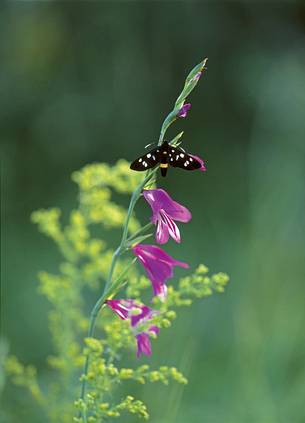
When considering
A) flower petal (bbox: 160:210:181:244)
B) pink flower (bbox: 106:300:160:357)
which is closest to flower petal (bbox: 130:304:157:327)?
pink flower (bbox: 106:300:160:357)

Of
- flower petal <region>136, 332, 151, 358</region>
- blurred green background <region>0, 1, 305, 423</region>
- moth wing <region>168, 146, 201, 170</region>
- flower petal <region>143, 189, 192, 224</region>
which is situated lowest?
flower petal <region>136, 332, 151, 358</region>

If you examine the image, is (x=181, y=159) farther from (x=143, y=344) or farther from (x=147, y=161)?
(x=143, y=344)

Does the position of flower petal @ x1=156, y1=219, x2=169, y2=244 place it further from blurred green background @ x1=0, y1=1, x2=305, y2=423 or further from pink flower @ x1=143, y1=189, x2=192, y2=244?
blurred green background @ x1=0, y1=1, x2=305, y2=423

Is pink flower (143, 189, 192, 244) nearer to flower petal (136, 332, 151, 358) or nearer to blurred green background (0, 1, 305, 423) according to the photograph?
flower petal (136, 332, 151, 358)

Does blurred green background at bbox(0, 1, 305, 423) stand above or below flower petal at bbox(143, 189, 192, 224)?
above

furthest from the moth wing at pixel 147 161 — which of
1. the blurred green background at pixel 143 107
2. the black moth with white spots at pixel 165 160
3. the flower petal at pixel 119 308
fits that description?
the blurred green background at pixel 143 107

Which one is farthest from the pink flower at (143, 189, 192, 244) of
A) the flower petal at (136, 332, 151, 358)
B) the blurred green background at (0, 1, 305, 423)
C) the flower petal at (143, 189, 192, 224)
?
the blurred green background at (0, 1, 305, 423)

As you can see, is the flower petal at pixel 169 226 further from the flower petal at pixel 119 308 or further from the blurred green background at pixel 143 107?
the blurred green background at pixel 143 107

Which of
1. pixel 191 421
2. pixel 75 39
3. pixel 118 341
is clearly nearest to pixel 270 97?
pixel 75 39

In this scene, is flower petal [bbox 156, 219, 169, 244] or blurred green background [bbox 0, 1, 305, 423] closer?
flower petal [bbox 156, 219, 169, 244]
